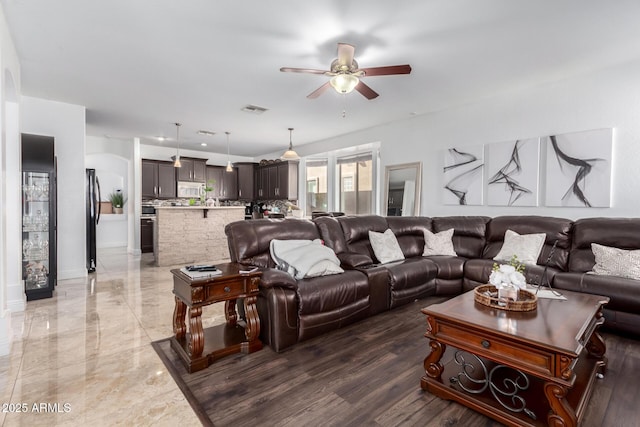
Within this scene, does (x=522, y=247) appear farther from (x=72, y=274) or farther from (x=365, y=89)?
(x=72, y=274)

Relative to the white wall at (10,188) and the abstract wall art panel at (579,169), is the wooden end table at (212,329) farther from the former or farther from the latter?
the abstract wall art panel at (579,169)

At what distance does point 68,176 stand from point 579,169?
7.06 m

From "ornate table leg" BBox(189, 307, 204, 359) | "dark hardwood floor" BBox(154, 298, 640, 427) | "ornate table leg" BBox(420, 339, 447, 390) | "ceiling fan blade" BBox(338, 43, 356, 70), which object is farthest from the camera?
"ceiling fan blade" BBox(338, 43, 356, 70)

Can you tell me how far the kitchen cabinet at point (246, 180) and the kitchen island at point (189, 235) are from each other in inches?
94.5

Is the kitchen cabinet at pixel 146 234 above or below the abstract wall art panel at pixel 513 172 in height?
below

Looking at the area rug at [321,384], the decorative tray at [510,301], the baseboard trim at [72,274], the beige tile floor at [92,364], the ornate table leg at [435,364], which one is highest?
the decorative tray at [510,301]

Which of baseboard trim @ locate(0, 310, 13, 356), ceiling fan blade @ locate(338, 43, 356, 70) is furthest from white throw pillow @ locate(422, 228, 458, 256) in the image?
baseboard trim @ locate(0, 310, 13, 356)

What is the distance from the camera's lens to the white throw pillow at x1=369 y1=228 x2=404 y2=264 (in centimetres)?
379

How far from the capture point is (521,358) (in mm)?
1592

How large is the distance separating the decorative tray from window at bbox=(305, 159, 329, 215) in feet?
18.0

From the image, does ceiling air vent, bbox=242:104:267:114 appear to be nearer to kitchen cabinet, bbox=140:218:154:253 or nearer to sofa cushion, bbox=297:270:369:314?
sofa cushion, bbox=297:270:369:314

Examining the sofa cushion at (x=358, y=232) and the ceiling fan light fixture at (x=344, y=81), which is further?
the sofa cushion at (x=358, y=232)

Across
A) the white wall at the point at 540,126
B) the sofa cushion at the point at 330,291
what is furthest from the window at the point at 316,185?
the sofa cushion at the point at 330,291

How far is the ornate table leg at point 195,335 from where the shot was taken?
213 cm
